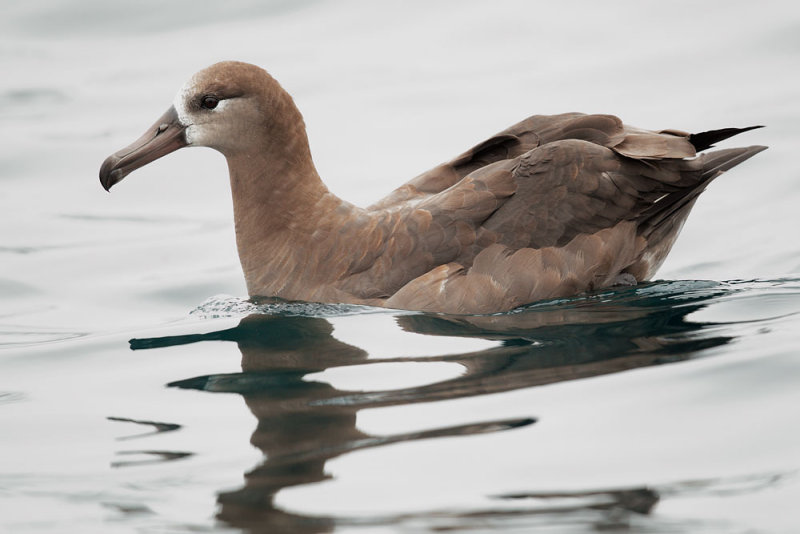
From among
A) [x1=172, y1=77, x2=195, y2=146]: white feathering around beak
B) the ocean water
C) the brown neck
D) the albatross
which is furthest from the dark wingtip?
[x1=172, y1=77, x2=195, y2=146]: white feathering around beak

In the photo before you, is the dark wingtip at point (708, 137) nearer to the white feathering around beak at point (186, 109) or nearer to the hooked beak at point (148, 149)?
the white feathering around beak at point (186, 109)

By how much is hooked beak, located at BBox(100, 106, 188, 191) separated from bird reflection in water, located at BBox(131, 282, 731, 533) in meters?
1.10

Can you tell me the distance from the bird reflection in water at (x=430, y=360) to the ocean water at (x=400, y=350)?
2cm

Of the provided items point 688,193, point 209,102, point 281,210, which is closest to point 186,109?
point 209,102

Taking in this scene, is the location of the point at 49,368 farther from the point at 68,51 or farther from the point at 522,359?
the point at 68,51

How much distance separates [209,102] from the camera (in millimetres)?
7742

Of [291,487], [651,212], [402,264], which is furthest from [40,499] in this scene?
[651,212]

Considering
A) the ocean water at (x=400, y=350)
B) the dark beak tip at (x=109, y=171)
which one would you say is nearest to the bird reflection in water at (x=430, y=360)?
the ocean water at (x=400, y=350)

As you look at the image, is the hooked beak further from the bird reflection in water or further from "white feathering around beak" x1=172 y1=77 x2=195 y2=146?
the bird reflection in water

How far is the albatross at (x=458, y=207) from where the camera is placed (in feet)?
24.0

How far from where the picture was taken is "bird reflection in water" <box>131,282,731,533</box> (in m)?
4.53

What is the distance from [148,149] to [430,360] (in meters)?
2.56

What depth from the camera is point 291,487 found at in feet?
15.5

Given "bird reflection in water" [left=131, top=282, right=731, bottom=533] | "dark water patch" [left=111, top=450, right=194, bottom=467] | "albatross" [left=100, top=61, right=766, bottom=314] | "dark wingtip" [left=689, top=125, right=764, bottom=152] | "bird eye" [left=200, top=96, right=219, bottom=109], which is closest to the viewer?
"bird reflection in water" [left=131, top=282, right=731, bottom=533]
